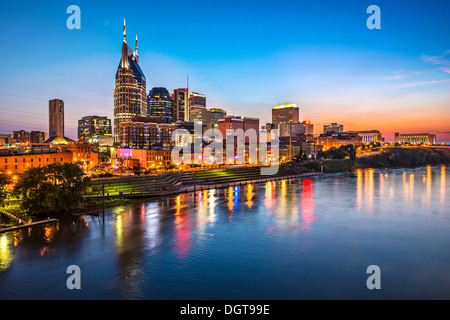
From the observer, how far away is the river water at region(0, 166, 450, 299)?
2155 cm

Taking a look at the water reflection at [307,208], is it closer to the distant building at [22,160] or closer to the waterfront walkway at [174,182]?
the waterfront walkway at [174,182]

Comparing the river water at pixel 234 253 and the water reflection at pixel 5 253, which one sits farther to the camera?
the water reflection at pixel 5 253

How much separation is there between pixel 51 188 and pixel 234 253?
29.6 metres

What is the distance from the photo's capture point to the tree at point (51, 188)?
4059 centimetres

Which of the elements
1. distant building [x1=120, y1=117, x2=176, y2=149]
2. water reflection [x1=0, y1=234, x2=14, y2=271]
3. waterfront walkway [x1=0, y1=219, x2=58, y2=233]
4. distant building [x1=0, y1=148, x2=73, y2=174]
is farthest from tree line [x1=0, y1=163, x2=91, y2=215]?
distant building [x1=120, y1=117, x2=176, y2=149]

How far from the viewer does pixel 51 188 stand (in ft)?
136

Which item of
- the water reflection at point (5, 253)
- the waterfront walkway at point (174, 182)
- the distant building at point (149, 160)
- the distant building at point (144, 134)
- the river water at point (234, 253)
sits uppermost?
the distant building at point (144, 134)

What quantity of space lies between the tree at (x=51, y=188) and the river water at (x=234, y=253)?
4.58m

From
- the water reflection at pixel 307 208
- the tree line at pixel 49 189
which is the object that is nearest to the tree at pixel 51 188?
the tree line at pixel 49 189

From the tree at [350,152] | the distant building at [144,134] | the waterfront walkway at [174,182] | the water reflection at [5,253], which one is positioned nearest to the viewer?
the water reflection at [5,253]

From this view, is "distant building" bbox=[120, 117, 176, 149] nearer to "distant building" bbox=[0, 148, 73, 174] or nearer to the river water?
"distant building" bbox=[0, 148, 73, 174]

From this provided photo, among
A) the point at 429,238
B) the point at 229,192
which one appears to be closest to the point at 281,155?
the point at 229,192

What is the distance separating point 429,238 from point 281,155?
113 m
